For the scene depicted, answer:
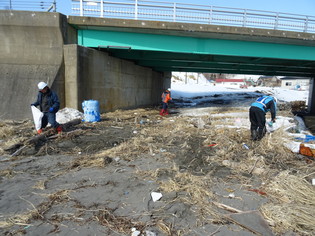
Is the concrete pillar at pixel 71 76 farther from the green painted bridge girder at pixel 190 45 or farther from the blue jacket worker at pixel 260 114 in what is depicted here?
the blue jacket worker at pixel 260 114

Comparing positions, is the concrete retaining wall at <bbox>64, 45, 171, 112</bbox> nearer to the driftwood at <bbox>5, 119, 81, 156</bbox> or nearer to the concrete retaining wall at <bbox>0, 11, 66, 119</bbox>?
the concrete retaining wall at <bbox>0, 11, 66, 119</bbox>

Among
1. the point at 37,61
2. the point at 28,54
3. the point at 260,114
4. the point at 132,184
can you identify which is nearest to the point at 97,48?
the point at 37,61

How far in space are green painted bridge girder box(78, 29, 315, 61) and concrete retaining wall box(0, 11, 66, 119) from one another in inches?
65.3

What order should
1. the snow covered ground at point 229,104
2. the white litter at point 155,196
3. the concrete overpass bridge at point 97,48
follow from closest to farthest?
1. the white litter at point 155,196
2. the snow covered ground at point 229,104
3. the concrete overpass bridge at point 97,48

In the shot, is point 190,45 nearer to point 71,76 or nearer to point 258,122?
point 71,76

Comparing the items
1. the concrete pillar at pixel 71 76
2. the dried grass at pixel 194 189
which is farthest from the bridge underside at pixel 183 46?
the dried grass at pixel 194 189

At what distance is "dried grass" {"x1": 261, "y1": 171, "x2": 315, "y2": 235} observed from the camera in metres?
2.46

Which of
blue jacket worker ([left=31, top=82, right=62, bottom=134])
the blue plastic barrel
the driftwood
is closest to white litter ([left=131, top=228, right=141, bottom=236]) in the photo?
the driftwood

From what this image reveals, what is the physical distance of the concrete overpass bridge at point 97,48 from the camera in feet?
31.3

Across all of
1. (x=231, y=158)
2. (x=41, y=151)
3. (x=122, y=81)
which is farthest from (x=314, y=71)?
(x=41, y=151)

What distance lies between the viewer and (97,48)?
11.6m

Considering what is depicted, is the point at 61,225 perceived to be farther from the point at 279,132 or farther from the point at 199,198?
the point at 279,132

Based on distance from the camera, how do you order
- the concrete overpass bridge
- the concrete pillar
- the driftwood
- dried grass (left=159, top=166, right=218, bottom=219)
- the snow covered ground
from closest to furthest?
dried grass (left=159, top=166, right=218, bottom=219), the driftwood, the snow covered ground, the concrete overpass bridge, the concrete pillar

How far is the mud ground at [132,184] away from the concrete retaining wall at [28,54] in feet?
12.8
